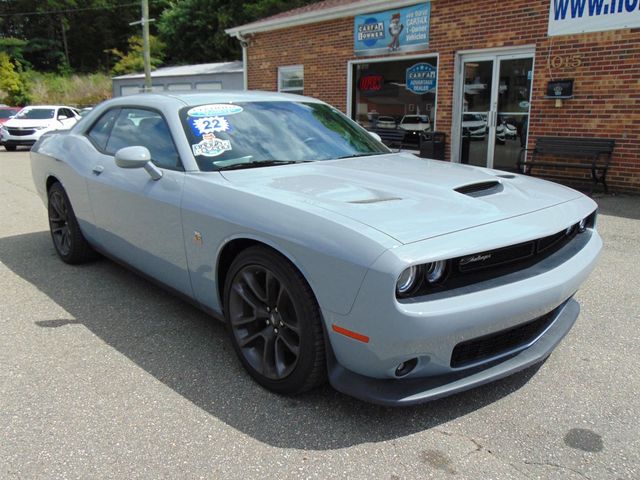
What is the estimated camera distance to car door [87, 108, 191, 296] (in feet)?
10.7

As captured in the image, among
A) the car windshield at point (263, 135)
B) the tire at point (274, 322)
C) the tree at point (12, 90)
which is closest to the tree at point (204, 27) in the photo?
the tree at point (12, 90)

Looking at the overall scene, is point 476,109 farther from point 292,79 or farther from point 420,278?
point 420,278

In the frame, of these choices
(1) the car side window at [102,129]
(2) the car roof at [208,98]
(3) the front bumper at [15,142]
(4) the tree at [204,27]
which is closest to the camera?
(2) the car roof at [208,98]

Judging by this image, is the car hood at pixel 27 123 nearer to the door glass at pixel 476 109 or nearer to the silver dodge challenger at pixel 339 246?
the door glass at pixel 476 109

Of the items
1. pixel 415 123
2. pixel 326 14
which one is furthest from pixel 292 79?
pixel 415 123

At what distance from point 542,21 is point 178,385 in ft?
27.9

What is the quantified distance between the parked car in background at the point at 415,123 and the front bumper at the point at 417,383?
9487mm

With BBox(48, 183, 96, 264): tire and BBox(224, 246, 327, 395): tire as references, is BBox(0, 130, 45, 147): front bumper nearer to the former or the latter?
BBox(48, 183, 96, 264): tire

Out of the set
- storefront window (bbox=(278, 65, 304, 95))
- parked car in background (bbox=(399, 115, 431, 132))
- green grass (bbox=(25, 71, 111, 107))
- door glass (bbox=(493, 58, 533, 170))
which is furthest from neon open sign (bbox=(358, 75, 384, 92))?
green grass (bbox=(25, 71, 111, 107))

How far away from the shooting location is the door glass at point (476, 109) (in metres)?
10.0

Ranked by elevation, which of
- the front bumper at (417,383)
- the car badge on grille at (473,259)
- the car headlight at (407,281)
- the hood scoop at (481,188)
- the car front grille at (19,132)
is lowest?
the front bumper at (417,383)

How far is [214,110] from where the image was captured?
353 centimetres

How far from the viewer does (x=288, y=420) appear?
256cm

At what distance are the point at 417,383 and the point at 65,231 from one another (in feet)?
12.4
